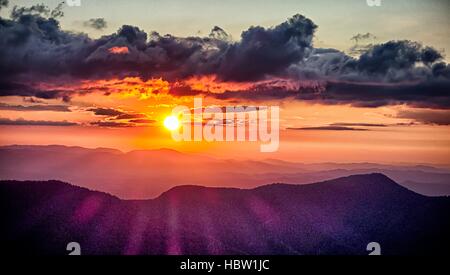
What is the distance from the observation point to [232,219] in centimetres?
2289

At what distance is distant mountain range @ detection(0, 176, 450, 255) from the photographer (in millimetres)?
21141

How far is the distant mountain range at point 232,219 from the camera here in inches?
832

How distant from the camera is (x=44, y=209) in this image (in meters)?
23.9

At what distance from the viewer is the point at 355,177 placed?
83.3 ft

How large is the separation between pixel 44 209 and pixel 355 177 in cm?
1482
